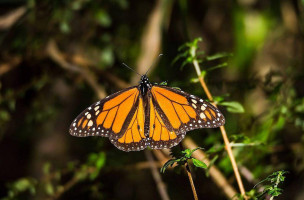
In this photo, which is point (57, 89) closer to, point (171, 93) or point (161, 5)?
point (161, 5)

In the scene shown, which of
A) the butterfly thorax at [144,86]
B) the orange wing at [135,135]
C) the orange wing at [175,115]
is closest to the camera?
the orange wing at [175,115]

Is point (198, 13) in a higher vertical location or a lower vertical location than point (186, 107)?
higher

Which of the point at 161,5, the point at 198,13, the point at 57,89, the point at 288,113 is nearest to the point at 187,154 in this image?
the point at 288,113

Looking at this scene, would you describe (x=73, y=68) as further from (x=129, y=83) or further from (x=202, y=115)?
(x=202, y=115)

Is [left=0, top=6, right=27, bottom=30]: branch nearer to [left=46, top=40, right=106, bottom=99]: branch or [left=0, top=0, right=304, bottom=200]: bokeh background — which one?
[left=0, top=0, right=304, bottom=200]: bokeh background

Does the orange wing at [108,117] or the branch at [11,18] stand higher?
the branch at [11,18]

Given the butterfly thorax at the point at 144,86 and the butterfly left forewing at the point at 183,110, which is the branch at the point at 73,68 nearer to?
the butterfly thorax at the point at 144,86

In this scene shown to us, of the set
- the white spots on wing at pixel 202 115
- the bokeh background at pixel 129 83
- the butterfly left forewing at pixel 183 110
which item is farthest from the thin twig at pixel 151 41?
the white spots on wing at pixel 202 115

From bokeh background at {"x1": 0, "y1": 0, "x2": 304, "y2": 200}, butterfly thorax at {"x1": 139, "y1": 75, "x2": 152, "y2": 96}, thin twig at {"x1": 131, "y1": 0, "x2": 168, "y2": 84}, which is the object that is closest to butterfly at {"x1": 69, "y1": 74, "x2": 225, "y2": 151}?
butterfly thorax at {"x1": 139, "y1": 75, "x2": 152, "y2": 96}
